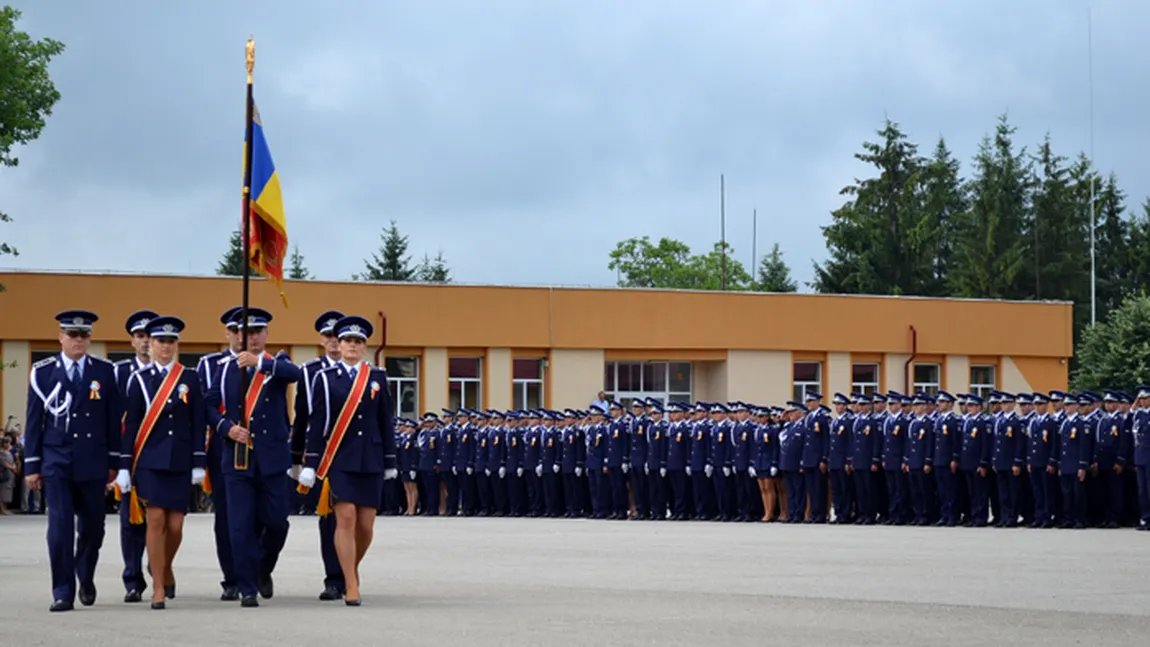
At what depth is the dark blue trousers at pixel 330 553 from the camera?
12.5 meters

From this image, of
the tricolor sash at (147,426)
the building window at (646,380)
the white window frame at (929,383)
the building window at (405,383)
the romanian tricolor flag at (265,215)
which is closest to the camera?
the tricolor sash at (147,426)

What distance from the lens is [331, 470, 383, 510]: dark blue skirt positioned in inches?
469

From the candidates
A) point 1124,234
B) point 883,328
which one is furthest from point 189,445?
point 1124,234

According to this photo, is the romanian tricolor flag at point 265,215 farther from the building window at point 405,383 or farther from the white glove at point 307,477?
the building window at point 405,383

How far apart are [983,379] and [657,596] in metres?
38.9

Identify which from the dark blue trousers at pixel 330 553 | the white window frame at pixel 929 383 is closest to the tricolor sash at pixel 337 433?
the dark blue trousers at pixel 330 553

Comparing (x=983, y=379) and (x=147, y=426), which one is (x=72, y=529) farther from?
(x=983, y=379)

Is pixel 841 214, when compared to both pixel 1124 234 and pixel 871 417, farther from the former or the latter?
pixel 871 417

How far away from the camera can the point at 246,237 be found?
13.1 m

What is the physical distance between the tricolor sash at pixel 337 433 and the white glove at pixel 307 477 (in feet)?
0.20

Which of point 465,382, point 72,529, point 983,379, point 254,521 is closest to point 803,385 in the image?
point 983,379

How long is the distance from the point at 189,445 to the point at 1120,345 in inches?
1710

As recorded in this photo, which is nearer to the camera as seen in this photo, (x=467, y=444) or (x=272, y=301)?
(x=467, y=444)

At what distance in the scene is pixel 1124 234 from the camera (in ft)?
267
